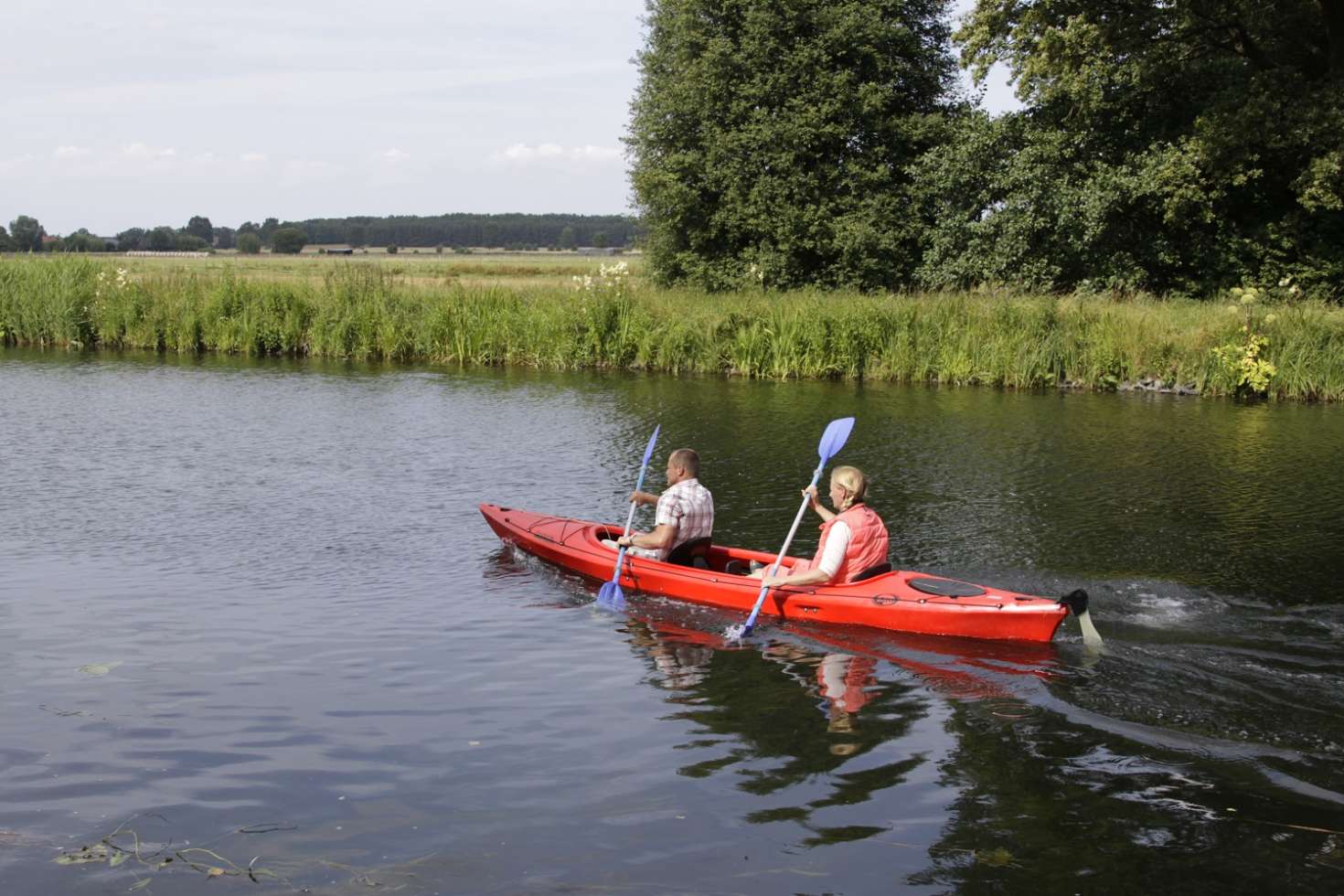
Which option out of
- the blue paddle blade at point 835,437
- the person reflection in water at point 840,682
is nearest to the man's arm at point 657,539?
the blue paddle blade at point 835,437

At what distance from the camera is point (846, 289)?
92.6 ft

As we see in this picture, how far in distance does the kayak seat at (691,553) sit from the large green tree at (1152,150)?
60.6ft

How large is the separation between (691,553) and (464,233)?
4549 inches

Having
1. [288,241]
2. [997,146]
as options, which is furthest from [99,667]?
[288,241]

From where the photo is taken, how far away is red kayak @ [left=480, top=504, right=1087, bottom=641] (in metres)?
8.45

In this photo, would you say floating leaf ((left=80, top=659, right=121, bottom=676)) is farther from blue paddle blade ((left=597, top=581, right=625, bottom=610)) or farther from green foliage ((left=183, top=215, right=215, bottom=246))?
green foliage ((left=183, top=215, right=215, bottom=246))

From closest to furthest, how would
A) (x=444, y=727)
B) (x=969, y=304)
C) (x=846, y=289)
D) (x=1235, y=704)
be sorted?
1. (x=444, y=727)
2. (x=1235, y=704)
3. (x=969, y=304)
4. (x=846, y=289)

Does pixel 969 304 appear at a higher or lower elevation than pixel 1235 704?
higher

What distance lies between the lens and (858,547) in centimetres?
922

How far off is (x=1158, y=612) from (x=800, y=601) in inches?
99.6

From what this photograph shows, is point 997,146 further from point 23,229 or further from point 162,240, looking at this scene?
point 162,240

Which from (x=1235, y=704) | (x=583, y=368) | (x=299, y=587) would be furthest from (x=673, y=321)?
(x=1235, y=704)

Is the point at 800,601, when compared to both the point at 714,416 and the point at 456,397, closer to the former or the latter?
the point at 714,416

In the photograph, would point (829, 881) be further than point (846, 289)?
No
